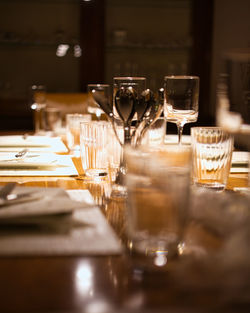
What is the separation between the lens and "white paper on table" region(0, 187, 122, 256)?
0.57 m

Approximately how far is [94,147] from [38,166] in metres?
0.15

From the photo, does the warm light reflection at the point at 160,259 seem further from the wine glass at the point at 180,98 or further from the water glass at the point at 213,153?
the wine glass at the point at 180,98

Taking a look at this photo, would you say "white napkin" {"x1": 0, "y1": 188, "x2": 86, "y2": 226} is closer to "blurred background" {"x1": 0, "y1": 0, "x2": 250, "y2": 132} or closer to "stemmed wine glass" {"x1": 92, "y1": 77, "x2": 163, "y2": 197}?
"stemmed wine glass" {"x1": 92, "y1": 77, "x2": 163, "y2": 197}

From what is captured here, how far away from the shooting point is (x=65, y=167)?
115cm

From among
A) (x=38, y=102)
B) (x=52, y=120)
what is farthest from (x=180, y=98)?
(x=38, y=102)

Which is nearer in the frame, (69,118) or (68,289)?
(68,289)

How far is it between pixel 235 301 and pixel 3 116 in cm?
297

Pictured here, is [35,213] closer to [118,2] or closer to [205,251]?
[205,251]

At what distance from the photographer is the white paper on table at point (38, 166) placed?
42.3 inches

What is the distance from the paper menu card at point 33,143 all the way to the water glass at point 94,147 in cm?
37

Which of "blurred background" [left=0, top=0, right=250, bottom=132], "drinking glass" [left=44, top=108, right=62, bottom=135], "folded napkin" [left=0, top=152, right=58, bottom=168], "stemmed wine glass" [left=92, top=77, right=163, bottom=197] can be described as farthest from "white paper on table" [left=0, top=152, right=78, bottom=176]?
"blurred background" [left=0, top=0, right=250, bottom=132]

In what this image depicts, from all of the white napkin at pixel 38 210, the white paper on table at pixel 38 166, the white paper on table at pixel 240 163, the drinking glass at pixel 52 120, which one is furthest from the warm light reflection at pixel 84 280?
the drinking glass at pixel 52 120

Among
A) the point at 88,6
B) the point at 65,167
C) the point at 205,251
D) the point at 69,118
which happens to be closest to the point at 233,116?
the point at 205,251

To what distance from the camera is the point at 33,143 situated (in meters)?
1.56
